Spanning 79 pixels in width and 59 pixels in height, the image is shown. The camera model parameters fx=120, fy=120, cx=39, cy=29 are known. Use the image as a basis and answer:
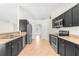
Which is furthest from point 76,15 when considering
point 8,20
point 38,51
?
point 8,20

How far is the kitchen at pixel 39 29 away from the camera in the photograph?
10.5 feet

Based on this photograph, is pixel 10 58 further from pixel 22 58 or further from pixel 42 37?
pixel 42 37

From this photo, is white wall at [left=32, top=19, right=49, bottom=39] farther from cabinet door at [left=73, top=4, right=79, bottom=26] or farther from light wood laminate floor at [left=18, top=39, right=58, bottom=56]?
cabinet door at [left=73, top=4, right=79, bottom=26]

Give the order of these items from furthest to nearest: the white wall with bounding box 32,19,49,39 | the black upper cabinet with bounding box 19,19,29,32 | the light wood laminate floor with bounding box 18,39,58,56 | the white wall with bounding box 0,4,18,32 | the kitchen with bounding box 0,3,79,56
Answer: the white wall with bounding box 32,19,49,39 < the black upper cabinet with bounding box 19,19,29,32 < the white wall with bounding box 0,4,18,32 < the light wood laminate floor with bounding box 18,39,58,56 < the kitchen with bounding box 0,3,79,56

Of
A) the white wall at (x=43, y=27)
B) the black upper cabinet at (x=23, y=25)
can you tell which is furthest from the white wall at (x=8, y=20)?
the white wall at (x=43, y=27)

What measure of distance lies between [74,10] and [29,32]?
4.62 metres

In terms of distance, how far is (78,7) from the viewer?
3.20 m

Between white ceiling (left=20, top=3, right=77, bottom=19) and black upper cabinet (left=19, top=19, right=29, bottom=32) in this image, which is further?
black upper cabinet (left=19, top=19, right=29, bottom=32)

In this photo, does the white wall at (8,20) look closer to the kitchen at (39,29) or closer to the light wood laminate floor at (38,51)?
the kitchen at (39,29)

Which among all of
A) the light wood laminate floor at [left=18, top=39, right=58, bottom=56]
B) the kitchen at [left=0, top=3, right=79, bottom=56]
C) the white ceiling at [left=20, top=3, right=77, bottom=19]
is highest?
the white ceiling at [left=20, top=3, right=77, bottom=19]

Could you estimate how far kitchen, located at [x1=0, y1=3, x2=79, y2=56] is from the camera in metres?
3.19

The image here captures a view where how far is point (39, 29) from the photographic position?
11.4 m

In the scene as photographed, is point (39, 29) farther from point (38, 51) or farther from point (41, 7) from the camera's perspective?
point (38, 51)

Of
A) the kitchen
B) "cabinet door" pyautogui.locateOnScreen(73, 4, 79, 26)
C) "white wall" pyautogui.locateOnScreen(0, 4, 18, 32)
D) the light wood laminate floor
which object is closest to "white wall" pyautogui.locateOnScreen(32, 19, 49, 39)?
the kitchen
